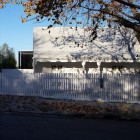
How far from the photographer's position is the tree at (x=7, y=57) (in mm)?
46031

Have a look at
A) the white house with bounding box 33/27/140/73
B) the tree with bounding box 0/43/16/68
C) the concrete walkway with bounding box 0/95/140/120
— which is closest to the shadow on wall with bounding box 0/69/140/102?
the concrete walkway with bounding box 0/95/140/120

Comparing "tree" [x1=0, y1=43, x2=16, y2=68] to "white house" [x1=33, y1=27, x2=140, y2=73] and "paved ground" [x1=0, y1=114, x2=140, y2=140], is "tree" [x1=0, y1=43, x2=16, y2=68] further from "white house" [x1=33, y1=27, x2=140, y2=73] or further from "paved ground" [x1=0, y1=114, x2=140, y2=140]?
"paved ground" [x1=0, y1=114, x2=140, y2=140]

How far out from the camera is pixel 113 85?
20.5m

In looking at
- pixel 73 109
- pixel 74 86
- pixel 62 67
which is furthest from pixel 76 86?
pixel 62 67

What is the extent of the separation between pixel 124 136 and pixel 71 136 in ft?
4.78

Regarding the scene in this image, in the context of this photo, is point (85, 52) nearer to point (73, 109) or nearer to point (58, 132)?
point (73, 109)

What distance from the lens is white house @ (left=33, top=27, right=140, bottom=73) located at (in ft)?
88.1

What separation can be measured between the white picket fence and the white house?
546 cm

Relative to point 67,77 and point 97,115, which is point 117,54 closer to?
point 67,77

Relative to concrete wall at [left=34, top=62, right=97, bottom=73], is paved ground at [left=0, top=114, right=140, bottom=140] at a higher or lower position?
lower

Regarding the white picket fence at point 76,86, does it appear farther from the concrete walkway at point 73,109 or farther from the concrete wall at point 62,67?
the concrete wall at point 62,67

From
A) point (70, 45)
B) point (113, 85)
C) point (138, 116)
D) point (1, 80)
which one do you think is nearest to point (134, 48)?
point (70, 45)

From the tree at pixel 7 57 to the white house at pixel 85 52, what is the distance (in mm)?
17285

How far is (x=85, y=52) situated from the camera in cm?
2752
